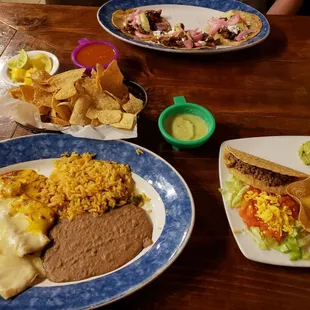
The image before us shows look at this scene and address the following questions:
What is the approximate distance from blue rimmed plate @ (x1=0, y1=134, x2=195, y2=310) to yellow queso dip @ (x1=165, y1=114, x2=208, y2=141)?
0.18m

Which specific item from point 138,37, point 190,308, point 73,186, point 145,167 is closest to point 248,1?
point 138,37

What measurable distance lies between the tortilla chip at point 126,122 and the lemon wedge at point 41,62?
635 mm

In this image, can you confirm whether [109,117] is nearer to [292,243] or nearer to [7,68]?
[7,68]

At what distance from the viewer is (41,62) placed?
82.4 inches

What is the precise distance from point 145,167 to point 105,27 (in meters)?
1.13

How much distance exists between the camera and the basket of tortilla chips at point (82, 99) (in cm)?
171

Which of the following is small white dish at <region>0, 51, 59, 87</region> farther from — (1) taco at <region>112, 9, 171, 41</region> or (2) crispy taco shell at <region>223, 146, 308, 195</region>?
(2) crispy taco shell at <region>223, 146, 308, 195</region>

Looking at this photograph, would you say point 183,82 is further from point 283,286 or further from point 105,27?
point 283,286

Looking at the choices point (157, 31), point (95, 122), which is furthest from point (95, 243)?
point (157, 31)

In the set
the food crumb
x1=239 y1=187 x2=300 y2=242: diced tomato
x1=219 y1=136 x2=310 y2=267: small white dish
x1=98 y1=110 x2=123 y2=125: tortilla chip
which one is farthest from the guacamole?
x1=98 y1=110 x2=123 y2=125: tortilla chip

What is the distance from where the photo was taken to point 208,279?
1357 mm

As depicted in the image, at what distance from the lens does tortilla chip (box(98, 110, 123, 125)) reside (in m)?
1.69

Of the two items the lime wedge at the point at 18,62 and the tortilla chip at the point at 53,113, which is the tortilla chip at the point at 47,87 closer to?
the tortilla chip at the point at 53,113

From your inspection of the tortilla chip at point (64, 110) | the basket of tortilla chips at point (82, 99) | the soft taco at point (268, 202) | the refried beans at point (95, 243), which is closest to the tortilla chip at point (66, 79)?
the basket of tortilla chips at point (82, 99)
